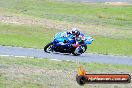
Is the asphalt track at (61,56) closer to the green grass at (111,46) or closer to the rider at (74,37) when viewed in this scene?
the rider at (74,37)

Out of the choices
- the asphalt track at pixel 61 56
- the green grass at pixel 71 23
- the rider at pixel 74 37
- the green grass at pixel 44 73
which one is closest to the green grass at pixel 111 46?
the green grass at pixel 71 23

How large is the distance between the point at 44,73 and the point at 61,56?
304 inches

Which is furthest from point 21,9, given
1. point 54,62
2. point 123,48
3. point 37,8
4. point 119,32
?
point 54,62

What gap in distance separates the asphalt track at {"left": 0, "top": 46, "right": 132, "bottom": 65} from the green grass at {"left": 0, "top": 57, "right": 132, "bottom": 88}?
1.64m

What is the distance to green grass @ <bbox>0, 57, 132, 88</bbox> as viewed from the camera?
1545 cm

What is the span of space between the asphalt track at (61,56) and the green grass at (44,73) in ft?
5.37

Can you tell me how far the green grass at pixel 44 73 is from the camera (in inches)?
608

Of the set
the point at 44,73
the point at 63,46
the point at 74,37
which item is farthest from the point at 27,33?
the point at 44,73

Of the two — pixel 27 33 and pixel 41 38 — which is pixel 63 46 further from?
pixel 27 33

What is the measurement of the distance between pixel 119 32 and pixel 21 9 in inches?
617

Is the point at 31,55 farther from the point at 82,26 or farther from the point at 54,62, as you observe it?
the point at 82,26

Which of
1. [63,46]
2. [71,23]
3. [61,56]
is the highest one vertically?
[63,46]

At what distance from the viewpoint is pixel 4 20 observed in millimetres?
45938

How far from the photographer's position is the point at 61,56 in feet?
86.3
